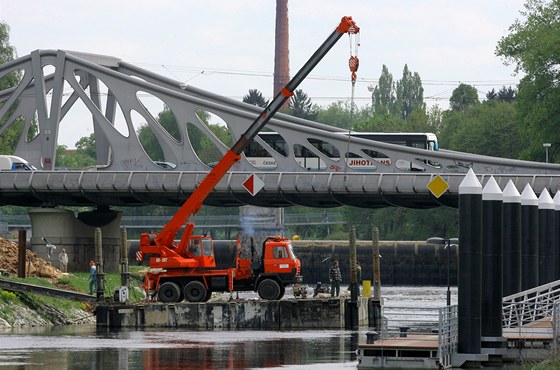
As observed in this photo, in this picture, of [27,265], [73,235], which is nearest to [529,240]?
[27,265]

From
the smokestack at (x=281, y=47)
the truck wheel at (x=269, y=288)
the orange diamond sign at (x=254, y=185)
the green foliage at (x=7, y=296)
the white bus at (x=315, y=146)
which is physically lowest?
the green foliage at (x=7, y=296)

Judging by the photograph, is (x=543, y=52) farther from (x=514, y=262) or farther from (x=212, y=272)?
(x=514, y=262)

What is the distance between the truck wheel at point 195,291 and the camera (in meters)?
59.6

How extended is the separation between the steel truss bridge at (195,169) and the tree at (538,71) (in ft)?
55.0

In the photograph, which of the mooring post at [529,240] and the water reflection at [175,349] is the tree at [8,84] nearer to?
the water reflection at [175,349]

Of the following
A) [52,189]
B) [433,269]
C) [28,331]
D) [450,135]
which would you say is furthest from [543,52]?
[28,331]

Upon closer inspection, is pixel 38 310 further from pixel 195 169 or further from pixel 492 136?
pixel 492 136

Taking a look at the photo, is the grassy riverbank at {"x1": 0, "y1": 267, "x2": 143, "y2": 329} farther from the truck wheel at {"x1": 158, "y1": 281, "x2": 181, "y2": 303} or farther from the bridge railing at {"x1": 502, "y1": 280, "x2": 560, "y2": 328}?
the bridge railing at {"x1": 502, "y1": 280, "x2": 560, "y2": 328}

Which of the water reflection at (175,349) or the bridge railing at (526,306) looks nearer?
the water reflection at (175,349)

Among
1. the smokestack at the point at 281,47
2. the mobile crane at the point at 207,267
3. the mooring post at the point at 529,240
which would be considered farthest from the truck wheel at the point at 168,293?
the smokestack at the point at 281,47

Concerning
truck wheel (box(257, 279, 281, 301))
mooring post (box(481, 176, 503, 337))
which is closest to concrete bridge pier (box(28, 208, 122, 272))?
truck wheel (box(257, 279, 281, 301))

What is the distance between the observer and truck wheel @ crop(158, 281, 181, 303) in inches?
2351

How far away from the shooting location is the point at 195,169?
97.4 m

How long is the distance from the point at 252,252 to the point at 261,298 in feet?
6.06
